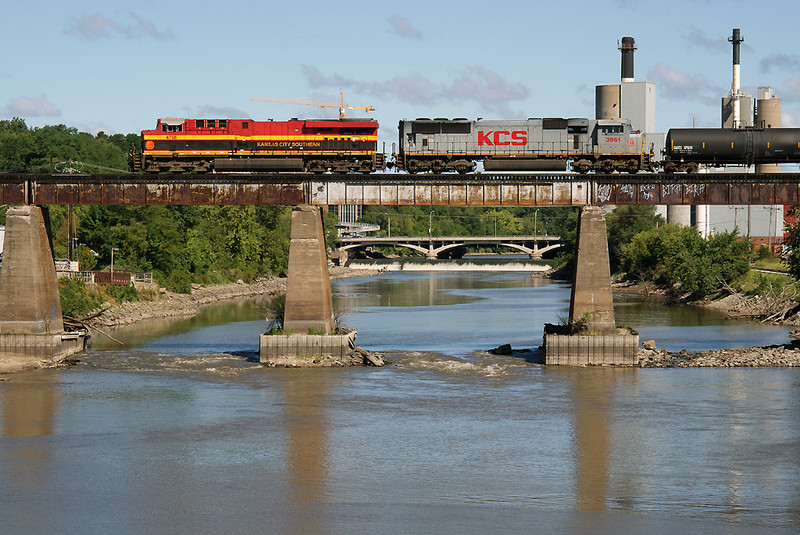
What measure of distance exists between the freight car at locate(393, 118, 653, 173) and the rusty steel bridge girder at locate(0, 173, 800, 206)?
12.7 feet

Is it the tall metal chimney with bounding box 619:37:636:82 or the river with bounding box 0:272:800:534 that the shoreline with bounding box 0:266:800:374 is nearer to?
the river with bounding box 0:272:800:534

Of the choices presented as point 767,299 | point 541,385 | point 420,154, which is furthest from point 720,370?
point 767,299

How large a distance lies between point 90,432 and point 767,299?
184 ft

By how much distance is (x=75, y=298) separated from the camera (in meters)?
67.3

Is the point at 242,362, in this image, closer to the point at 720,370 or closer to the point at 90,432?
the point at 90,432

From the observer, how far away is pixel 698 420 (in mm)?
34094

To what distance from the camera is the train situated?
4919 cm

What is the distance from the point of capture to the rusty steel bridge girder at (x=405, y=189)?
Result: 148 ft

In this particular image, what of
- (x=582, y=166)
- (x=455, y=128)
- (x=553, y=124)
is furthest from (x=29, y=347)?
(x=582, y=166)

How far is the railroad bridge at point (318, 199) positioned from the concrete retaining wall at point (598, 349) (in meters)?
0.06

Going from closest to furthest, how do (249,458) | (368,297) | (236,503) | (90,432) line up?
(236,503) → (249,458) → (90,432) → (368,297)

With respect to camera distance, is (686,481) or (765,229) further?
(765,229)

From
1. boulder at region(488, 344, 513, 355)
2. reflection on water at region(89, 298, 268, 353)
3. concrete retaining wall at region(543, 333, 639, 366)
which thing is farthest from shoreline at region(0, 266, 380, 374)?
concrete retaining wall at region(543, 333, 639, 366)

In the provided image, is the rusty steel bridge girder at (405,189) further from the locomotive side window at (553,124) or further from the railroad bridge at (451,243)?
the railroad bridge at (451,243)
